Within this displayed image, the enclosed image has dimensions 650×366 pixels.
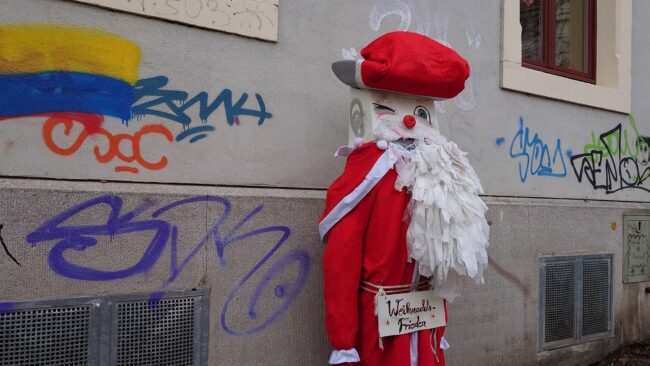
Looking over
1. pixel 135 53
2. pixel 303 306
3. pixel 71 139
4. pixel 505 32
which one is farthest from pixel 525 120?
pixel 71 139

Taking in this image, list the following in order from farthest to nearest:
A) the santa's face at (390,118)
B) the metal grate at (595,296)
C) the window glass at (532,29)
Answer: the window glass at (532,29) < the metal grate at (595,296) < the santa's face at (390,118)

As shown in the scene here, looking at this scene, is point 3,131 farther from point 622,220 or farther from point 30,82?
point 622,220

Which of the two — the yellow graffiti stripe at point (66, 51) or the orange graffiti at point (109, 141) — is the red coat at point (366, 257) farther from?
the yellow graffiti stripe at point (66, 51)

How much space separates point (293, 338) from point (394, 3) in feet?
7.37

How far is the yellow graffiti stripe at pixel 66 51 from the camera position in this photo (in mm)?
2668

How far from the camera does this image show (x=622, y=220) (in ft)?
17.4

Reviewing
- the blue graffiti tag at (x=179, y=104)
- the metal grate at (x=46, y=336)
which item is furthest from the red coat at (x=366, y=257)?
the metal grate at (x=46, y=336)

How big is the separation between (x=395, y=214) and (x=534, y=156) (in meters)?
2.34

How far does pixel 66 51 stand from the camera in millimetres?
2785

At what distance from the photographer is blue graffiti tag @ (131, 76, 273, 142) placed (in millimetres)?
2990

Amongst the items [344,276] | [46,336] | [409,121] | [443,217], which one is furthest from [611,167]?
[46,336]

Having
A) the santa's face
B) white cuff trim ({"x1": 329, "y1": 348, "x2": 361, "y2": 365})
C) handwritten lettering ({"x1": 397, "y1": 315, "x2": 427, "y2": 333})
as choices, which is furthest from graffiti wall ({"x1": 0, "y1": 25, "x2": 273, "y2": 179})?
handwritten lettering ({"x1": 397, "y1": 315, "x2": 427, "y2": 333})

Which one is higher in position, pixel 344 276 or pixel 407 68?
pixel 407 68

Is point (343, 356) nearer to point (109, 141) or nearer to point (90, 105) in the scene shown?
point (109, 141)
